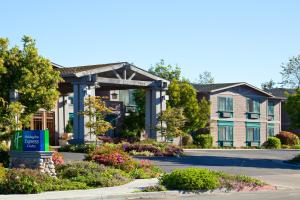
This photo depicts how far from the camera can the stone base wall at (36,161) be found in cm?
1867

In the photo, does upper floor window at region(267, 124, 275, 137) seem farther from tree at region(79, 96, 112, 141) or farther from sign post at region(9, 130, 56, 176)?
sign post at region(9, 130, 56, 176)

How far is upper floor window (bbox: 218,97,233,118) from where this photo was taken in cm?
5212

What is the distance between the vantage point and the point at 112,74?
38281mm

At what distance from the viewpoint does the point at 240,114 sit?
180ft

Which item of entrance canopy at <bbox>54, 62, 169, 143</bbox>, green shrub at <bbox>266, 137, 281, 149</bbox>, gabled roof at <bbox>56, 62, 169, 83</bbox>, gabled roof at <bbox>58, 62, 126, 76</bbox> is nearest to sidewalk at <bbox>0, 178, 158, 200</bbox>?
entrance canopy at <bbox>54, 62, 169, 143</bbox>

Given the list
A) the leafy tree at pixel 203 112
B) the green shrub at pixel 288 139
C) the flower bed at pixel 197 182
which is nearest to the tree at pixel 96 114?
the leafy tree at pixel 203 112

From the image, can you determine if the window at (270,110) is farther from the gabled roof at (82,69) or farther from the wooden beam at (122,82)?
the gabled roof at (82,69)

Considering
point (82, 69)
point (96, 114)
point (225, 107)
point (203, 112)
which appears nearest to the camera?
point (96, 114)

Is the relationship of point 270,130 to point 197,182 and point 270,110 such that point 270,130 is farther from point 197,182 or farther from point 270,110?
point 197,182

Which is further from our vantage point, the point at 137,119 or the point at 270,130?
the point at 270,130

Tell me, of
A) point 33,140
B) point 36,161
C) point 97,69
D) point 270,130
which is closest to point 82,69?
point 97,69

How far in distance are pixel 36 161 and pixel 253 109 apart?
131 ft

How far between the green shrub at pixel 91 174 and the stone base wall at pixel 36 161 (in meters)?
0.54

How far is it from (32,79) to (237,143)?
34188 millimetres
